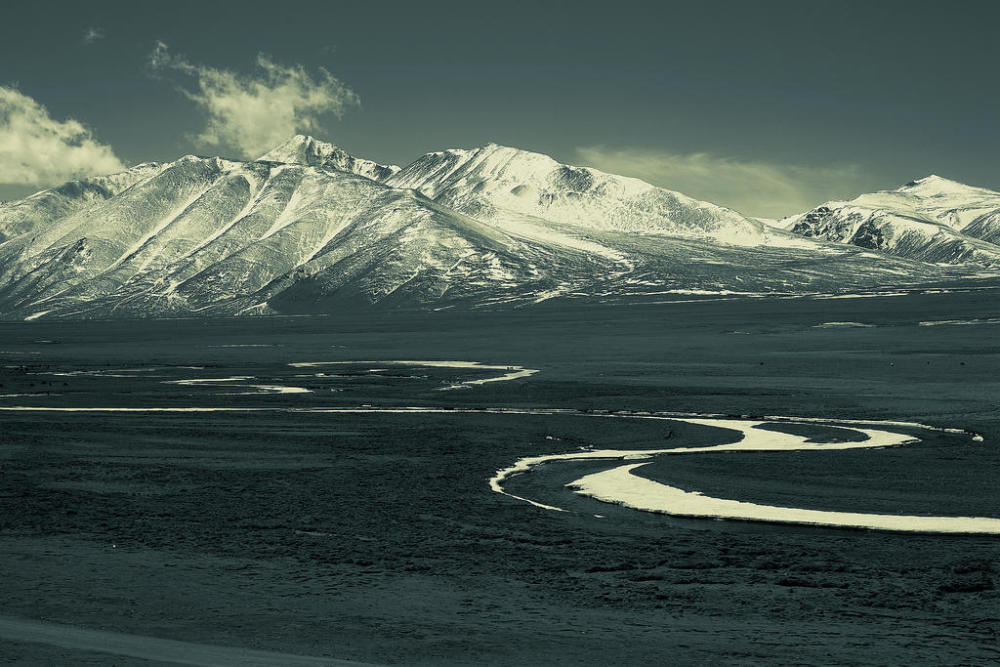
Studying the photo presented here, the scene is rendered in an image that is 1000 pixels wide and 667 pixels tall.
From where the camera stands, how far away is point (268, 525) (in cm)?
1969

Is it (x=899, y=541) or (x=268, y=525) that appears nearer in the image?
(x=899, y=541)

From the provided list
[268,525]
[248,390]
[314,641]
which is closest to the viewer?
[314,641]

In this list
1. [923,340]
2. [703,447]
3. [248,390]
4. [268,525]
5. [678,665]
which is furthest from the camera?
[923,340]

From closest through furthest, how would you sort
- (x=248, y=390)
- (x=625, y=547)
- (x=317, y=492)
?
(x=625, y=547) < (x=317, y=492) < (x=248, y=390)

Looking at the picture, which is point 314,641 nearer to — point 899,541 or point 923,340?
point 899,541

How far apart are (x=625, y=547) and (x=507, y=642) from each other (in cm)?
551

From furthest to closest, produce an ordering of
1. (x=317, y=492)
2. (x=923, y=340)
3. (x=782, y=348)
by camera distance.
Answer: (x=923, y=340) → (x=782, y=348) → (x=317, y=492)

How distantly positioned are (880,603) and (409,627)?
607 cm

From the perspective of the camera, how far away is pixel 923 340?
9531 cm

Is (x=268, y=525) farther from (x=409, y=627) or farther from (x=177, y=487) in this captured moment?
(x=409, y=627)

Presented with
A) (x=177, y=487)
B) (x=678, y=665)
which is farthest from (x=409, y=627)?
(x=177, y=487)

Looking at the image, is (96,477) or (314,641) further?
(96,477)

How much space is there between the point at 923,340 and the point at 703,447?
2786 inches

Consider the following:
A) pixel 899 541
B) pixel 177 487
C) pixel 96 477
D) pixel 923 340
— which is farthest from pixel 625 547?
pixel 923 340
